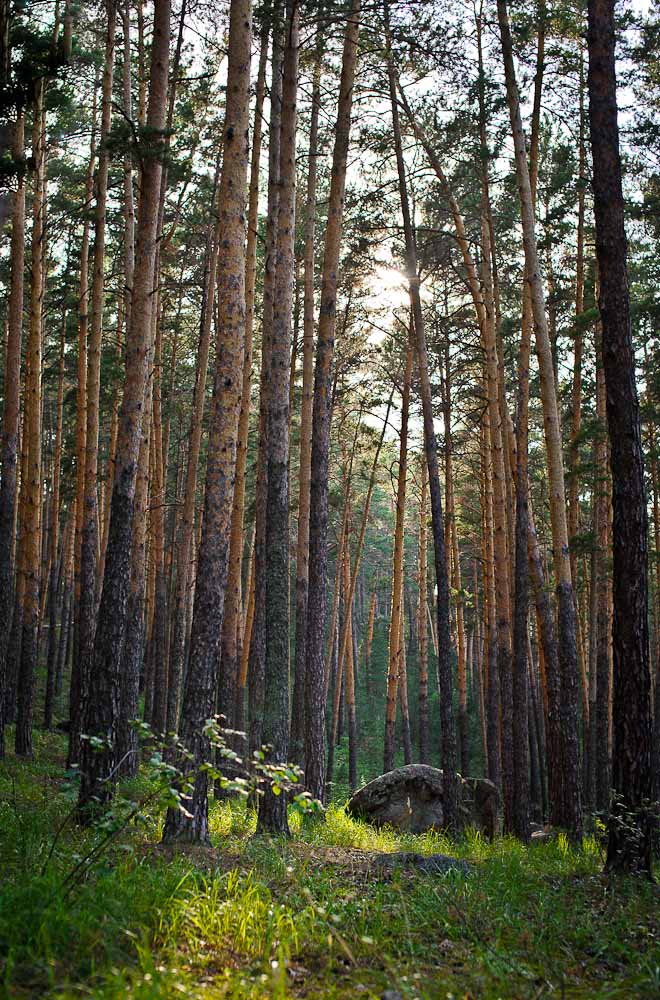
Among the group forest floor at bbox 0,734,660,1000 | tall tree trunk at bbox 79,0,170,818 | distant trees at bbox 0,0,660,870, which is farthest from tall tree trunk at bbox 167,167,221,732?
forest floor at bbox 0,734,660,1000

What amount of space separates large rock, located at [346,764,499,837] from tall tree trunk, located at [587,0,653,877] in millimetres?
6682

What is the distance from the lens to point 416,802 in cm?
1310

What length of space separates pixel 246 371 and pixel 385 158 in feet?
14.3

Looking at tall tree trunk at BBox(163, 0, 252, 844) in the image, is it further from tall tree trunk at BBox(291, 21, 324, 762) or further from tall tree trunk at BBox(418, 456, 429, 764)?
tall tree trunk at BBox(418, 456, 429, 764)

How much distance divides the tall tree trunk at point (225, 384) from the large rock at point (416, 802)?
7549mm

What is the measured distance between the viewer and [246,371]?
12.8 meters

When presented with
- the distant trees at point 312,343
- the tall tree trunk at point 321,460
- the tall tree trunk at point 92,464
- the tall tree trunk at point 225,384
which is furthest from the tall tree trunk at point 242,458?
the tall tree trunk at point 225,384

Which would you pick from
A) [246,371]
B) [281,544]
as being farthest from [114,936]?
[246,371]

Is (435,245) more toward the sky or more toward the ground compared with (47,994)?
more toward the sky

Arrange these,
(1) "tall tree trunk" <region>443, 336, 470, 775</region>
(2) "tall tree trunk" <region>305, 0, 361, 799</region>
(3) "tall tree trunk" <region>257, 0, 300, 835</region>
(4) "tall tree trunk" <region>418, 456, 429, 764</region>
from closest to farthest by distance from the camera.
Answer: (3) "tall tree trunk" <region>257, 0, 300, 835</region> < (2) "tall tree trunk" <region>305, 0, 361, 799</region> < (1) "tall tree trunk" <region>443, 336, 470, 775</region> < (4) "tall tree trunk" <region>418, 456, 429, 764</region>

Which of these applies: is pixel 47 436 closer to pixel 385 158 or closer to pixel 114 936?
pixel 385 158

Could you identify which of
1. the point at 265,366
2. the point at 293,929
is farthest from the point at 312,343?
the point at 293,929

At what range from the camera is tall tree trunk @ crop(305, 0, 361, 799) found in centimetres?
971

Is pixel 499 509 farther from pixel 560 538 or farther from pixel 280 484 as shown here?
pixel 280 484
